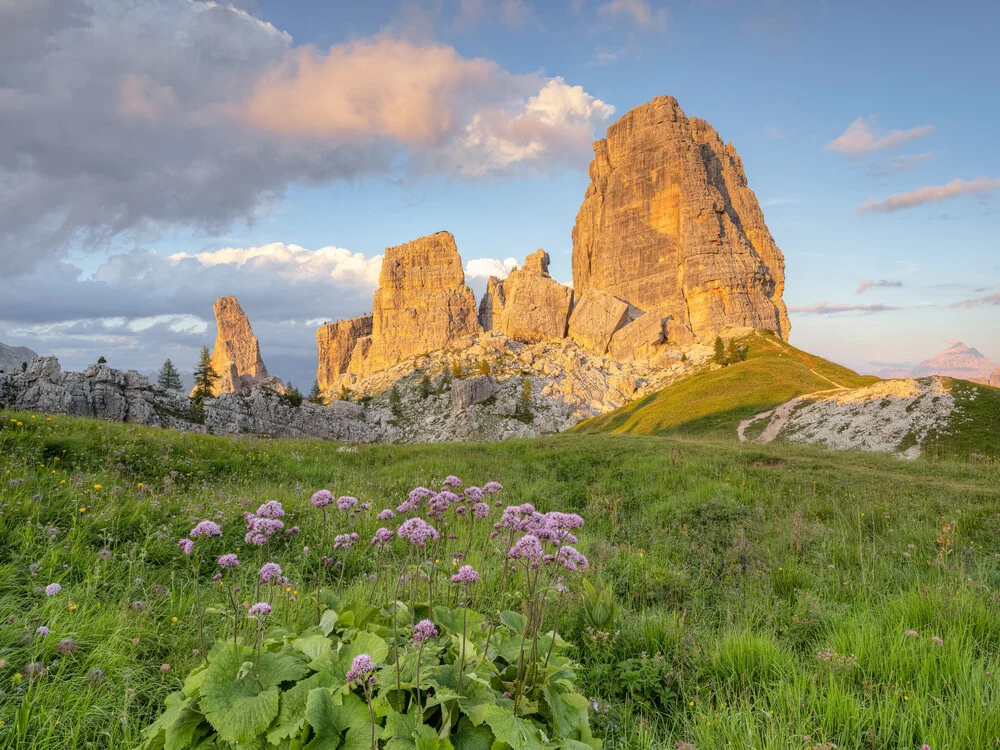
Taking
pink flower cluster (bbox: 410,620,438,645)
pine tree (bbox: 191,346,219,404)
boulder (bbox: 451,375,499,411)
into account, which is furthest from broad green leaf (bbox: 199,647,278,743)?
boulder (bbox: 451,375,499,411)

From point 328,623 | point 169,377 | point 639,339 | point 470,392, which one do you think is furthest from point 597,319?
point 328,623

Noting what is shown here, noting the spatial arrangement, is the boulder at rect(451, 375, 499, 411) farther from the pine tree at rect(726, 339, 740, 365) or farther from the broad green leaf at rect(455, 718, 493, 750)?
the broad green leaf at rect(455, 718, 493, 750)

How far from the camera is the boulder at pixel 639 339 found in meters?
168

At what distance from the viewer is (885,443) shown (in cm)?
3728

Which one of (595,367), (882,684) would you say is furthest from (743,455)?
(595,367)

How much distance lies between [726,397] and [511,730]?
70007 millimetres

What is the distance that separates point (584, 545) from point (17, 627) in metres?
7.77

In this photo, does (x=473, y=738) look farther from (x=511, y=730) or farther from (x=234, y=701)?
(x=234, y=701)

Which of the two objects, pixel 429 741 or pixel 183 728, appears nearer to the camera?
pixel 429 741

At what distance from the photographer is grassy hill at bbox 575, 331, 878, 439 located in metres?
58.5

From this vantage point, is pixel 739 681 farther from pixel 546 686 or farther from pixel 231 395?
pixel 231 395

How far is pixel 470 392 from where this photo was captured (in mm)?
136125

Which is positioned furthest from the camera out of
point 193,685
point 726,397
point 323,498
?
point 726,397

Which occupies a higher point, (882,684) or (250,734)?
(250,734)
